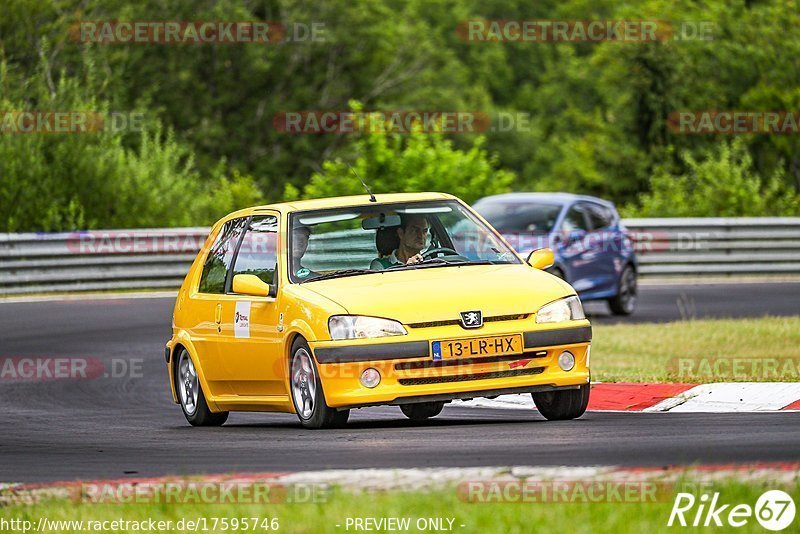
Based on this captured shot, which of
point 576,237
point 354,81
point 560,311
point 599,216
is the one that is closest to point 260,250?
point 560,311

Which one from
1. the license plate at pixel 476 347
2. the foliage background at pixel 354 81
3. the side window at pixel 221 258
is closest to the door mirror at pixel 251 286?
the side window at pixel 221 258

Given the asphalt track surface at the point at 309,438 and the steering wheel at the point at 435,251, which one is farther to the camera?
the steering wheel at the point at 435,251

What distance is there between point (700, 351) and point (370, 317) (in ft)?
23.3

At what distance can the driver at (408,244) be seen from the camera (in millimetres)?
11328

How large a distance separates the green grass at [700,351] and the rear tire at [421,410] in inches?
84.8

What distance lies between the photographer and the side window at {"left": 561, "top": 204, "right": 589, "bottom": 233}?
2294 centimetres

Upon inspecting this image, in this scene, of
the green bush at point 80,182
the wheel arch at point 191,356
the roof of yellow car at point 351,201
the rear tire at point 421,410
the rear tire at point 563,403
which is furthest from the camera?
the green bush at point 80,182

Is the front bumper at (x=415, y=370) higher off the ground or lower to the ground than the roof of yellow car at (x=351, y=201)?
lower

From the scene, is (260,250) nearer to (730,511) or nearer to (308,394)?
(308,394)

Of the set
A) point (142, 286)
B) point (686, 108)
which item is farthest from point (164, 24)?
point (142, 286)

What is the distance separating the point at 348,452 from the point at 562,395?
2.31 m

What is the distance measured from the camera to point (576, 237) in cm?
2298

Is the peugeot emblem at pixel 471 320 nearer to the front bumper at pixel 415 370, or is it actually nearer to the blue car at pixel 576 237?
the front bumper at pixel 415 370

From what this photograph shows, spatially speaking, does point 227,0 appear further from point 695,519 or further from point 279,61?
point 695,519
